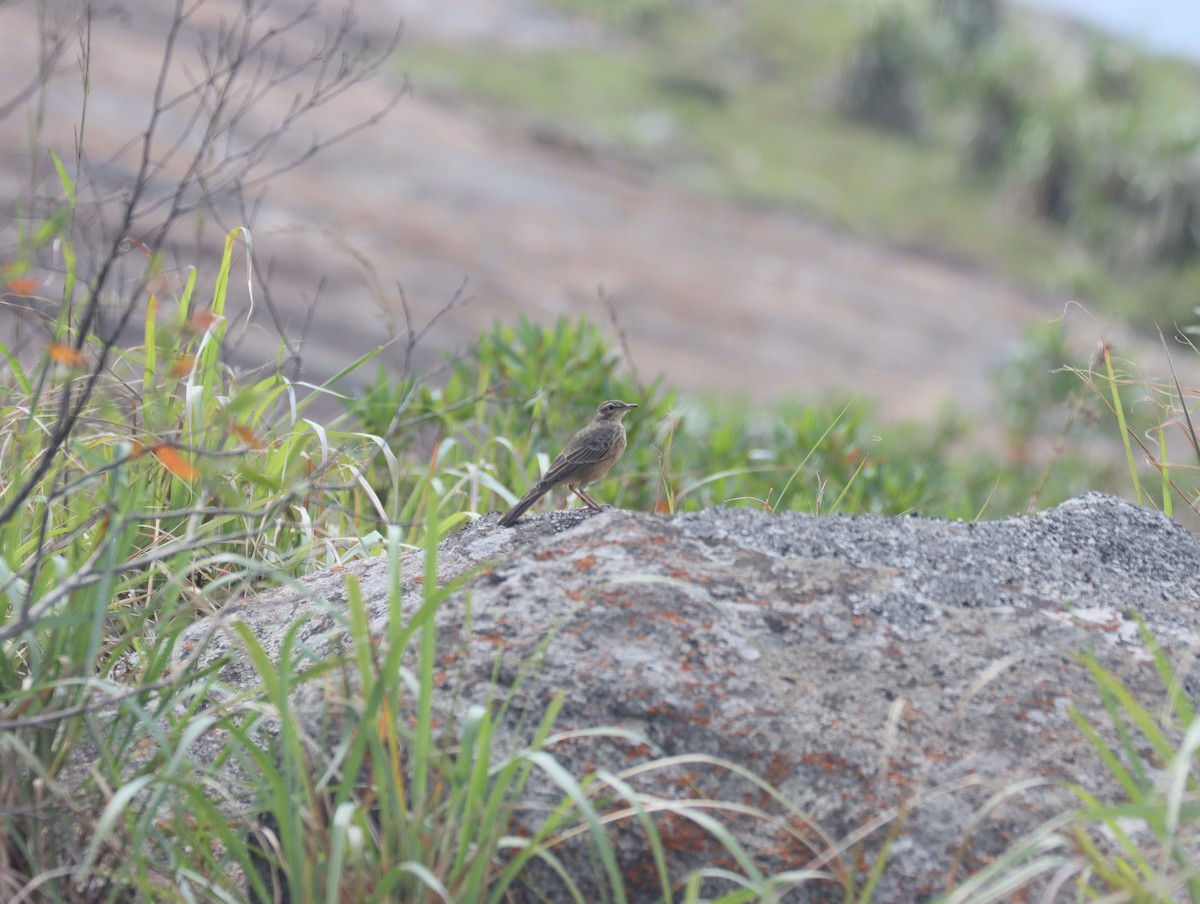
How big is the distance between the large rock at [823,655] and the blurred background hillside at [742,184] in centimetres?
929

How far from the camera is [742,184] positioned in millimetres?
24281

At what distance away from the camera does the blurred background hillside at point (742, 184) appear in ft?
55.9

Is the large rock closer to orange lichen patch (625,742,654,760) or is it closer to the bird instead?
orange lichen patch (625,742,654,760)

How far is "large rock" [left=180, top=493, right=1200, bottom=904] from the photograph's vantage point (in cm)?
261

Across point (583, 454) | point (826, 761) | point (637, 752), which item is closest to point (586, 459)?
point (583, 454)

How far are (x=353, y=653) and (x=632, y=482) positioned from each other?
3380 mm

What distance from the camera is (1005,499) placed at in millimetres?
9398

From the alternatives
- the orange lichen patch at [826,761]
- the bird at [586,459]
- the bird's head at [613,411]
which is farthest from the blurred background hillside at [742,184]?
the orange lichen patch at [826,761]

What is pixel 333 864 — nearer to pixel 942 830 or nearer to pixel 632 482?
pixel 942 830

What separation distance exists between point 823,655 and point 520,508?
1221mm

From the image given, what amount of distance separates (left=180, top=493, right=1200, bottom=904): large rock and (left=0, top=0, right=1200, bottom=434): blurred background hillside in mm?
9293

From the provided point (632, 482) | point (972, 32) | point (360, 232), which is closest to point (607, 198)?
point (360, 232)

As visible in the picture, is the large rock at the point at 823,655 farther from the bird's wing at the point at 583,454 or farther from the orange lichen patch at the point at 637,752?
the bird's wing at the point at 583,454

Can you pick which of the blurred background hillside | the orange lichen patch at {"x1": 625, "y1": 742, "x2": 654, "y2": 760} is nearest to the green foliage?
the blurred background hillside
